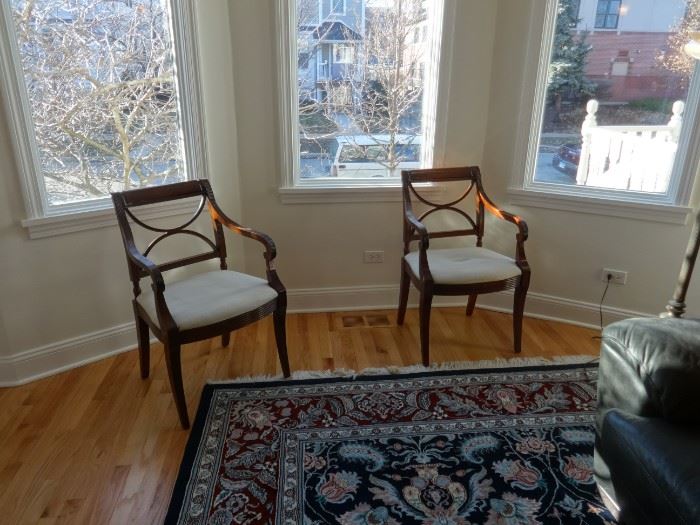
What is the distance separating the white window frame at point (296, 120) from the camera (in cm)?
268

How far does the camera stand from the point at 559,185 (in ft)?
9.62

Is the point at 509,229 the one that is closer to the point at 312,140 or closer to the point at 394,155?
the point at 394,155

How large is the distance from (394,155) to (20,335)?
212cm

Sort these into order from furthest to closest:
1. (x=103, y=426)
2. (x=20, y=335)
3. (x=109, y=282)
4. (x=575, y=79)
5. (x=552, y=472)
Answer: (x=575, y=79)
(x=109, y=282)
(x=20, y=335)
(x=103, y=426)
(x=552, y=472)

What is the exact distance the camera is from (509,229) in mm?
3055

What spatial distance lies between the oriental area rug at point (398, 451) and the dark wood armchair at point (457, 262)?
14.5 inches

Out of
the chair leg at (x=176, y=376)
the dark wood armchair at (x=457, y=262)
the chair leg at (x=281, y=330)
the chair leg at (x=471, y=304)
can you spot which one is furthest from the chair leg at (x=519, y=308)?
the chair leg at (x=176, y=376)

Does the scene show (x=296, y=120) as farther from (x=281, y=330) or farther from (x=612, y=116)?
(x=612, y=116)

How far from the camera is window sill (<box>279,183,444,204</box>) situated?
2.93 metres

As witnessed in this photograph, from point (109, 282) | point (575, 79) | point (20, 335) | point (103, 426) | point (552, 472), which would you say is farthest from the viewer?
point (575, 79)

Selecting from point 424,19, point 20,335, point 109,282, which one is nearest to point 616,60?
point 424,19

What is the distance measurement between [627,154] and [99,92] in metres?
2.69

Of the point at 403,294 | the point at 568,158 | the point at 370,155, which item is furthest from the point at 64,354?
the point at 568,158

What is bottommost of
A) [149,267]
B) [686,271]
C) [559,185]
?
[686,271]
